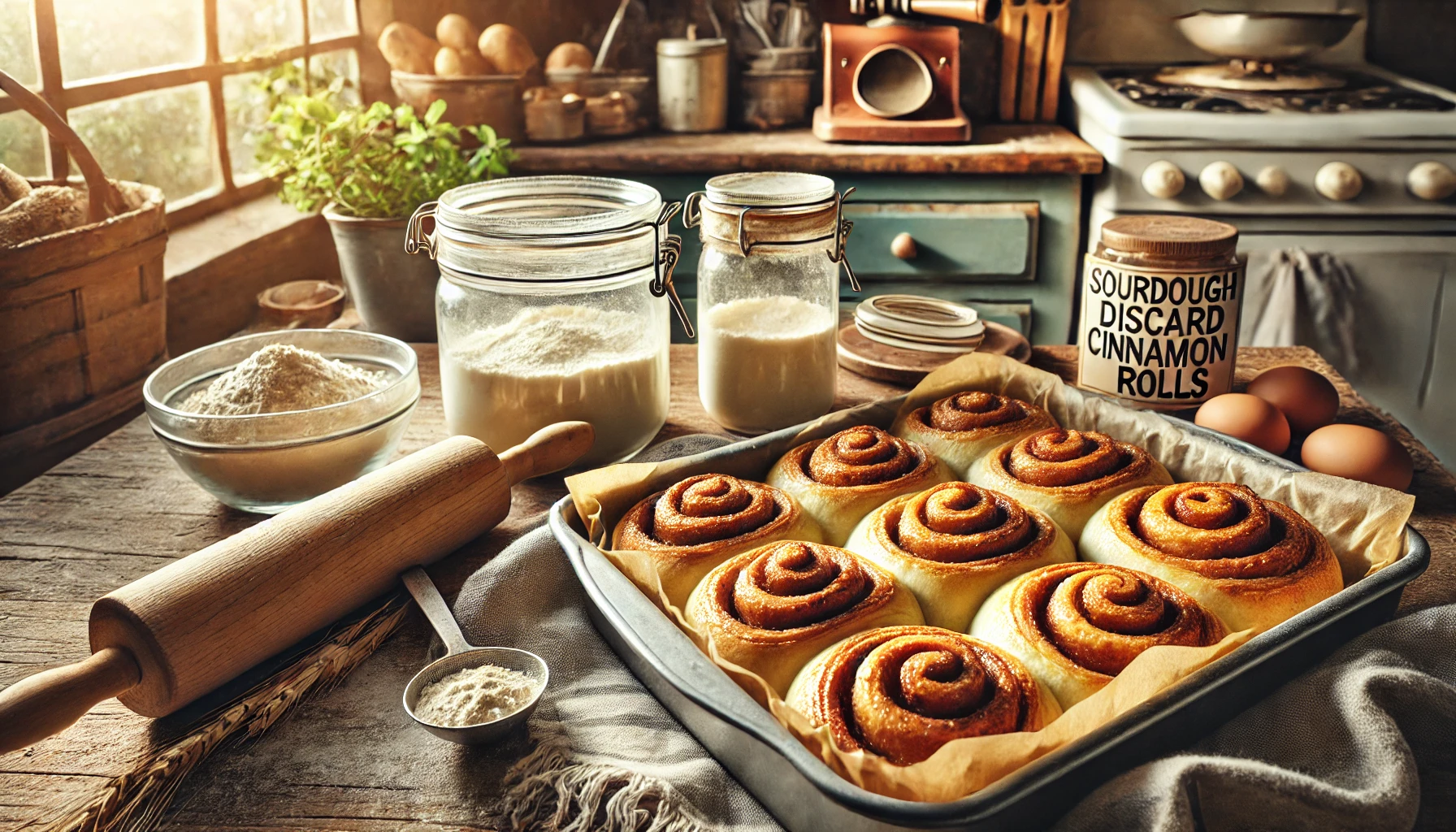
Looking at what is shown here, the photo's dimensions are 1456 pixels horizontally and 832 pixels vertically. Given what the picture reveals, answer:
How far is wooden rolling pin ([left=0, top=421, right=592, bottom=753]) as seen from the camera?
27.1 inches

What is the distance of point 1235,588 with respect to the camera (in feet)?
2.66

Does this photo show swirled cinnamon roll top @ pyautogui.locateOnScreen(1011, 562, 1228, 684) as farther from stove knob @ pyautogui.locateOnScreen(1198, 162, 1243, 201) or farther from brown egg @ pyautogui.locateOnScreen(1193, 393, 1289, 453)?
stove knob @ pyautogui.locateOnScreen(1198, 162, 1243, 201)

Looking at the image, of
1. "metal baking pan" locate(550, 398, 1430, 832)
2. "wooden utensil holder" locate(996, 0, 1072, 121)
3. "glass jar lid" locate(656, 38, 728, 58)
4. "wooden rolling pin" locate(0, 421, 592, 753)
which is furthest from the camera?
"wooden utensil holder" locate(996, 0, 1072, 121)

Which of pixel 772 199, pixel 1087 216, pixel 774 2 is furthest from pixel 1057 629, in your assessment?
pixel 774 2

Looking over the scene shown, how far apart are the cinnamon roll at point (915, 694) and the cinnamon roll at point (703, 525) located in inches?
5.8

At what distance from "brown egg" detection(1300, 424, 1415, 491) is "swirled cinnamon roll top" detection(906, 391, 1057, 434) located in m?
0.25

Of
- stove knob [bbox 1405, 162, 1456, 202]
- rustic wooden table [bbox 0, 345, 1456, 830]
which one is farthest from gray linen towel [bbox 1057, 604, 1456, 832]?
stove knob [bbox 1405, 162, 1456, 202]

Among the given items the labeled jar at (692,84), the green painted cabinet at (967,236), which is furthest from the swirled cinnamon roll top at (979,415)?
the labeled jar at (692,84)

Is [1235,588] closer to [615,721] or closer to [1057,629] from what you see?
[1057,629]

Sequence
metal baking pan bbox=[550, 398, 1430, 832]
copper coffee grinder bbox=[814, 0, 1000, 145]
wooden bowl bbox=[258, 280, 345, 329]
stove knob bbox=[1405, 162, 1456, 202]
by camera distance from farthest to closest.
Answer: copper coffee grinder bbox=[814, 0, 1000, 145], stove knob bbox=[1405, 162, 1456, 202], wooden bowl bbox=[258, 280, 345, 329], metal baking pan bbox=[550, 398, 1430, 832]

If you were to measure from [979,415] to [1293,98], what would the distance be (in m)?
1.79

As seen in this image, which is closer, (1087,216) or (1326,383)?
(1326,383)

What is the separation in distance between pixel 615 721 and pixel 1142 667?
13.8 inches

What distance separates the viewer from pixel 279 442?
0.96 meters
